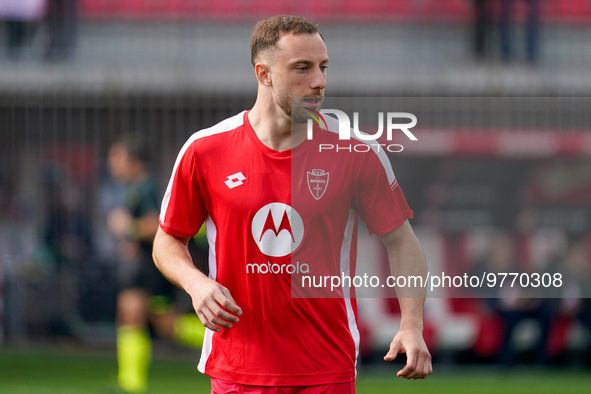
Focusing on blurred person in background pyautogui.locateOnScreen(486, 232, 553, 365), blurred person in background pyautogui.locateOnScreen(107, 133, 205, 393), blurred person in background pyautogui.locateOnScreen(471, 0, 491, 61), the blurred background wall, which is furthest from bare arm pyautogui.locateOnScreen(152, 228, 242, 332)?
blurred person in background pyautogui.locateOnScreen(471, 0, 491, 61)

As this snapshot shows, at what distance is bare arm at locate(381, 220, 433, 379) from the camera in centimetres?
301

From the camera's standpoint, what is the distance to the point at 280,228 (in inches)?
128

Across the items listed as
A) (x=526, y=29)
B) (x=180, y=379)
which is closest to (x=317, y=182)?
(x=180, y=379)

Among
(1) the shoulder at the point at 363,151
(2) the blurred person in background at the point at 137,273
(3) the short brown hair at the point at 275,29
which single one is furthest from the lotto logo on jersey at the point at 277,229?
(2) the blurred person in background at the point at 137,273

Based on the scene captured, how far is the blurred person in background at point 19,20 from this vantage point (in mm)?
12523

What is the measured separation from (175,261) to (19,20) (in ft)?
33.4

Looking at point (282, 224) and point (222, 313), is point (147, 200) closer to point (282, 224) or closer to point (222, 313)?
point (282, 224)

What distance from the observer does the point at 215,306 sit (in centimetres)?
295

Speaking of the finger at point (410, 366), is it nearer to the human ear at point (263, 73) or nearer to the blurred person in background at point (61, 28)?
the human ear at point (263, 73)

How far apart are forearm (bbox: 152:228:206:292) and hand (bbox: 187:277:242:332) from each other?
4.0 inches

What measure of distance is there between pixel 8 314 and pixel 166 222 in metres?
8.29

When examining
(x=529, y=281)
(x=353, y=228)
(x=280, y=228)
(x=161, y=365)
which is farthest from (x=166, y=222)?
(x=529, y=281)

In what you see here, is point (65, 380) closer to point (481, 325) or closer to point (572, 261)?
point (481, 325)

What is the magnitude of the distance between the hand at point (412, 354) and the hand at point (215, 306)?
509 mm
